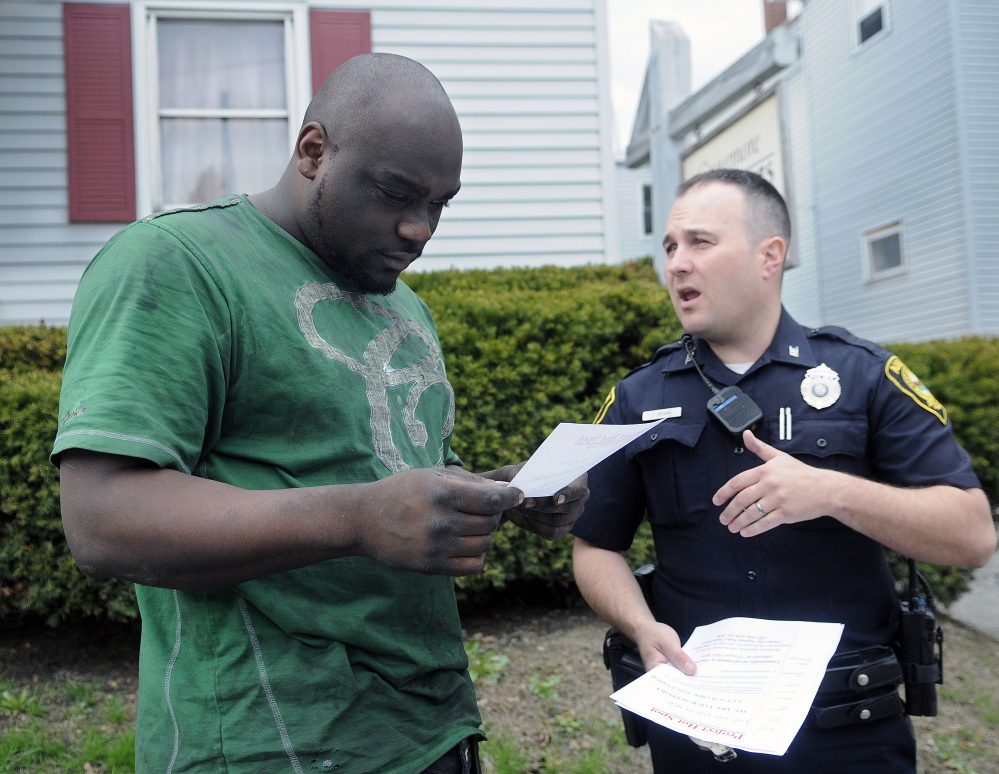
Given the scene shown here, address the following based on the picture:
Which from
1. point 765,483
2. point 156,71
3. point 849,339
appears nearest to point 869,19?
point 156,71

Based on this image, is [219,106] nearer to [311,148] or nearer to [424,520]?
[311,148]

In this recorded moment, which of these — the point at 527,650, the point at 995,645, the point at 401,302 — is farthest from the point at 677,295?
the point at 995,645

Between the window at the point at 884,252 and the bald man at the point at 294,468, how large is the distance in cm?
1297

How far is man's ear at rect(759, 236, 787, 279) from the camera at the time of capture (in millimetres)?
2393

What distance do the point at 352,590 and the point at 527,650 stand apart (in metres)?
2.91

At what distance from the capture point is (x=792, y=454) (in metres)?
2.13

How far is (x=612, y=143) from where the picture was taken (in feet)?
23.8

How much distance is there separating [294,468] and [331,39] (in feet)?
20.5

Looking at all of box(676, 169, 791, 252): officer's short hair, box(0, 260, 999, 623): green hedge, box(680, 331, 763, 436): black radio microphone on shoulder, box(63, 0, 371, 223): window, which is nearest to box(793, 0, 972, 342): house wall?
box(0, 260, 999, 623): green hedge

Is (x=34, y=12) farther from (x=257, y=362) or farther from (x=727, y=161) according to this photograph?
(x=257, y=362)

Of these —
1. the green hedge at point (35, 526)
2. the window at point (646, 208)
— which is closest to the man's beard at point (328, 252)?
the green hedge at point (35, 526)

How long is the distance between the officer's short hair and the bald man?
46.7 inches

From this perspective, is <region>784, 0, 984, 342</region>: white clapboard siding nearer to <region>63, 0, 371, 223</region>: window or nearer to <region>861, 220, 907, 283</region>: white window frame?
<region>861, 220, 907, 283</region>: white window frame

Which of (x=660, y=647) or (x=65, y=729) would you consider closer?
(x=660, y=647)
